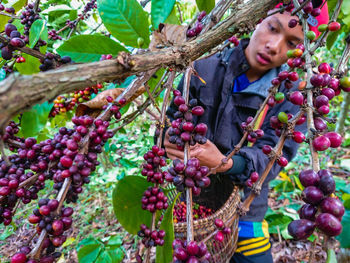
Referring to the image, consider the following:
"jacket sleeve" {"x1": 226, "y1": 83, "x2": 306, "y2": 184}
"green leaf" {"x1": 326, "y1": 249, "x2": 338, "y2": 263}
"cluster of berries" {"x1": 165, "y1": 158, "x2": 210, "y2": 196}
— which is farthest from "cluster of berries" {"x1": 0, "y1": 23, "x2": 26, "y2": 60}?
"jacket sleeve" {"x1": 226, "y1": 83, "x2": 306, "y2": 184}

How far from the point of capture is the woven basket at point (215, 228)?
986 mm

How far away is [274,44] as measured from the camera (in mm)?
1148

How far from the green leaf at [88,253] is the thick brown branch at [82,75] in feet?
2.84

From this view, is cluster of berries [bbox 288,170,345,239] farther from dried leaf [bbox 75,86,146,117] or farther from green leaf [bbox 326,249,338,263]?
dried leaf [bbox 75,86,146,117]

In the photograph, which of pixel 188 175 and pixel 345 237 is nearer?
pixel 345 237

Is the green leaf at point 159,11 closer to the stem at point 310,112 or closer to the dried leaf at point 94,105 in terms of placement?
the dried leaf at point 94,105

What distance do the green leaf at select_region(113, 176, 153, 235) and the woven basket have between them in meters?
0.31

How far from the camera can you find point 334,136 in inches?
15.1

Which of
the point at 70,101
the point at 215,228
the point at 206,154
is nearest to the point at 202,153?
the point at 206,154

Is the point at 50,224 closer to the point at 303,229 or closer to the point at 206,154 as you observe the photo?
the point at 303,229

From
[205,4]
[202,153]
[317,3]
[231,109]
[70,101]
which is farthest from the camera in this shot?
[231,109]

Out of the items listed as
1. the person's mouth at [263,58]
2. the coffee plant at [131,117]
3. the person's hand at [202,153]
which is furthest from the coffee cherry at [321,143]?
the person's mouth at [263,58]

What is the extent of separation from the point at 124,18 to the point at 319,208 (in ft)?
2.15

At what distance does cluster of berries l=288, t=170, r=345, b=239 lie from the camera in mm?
263
